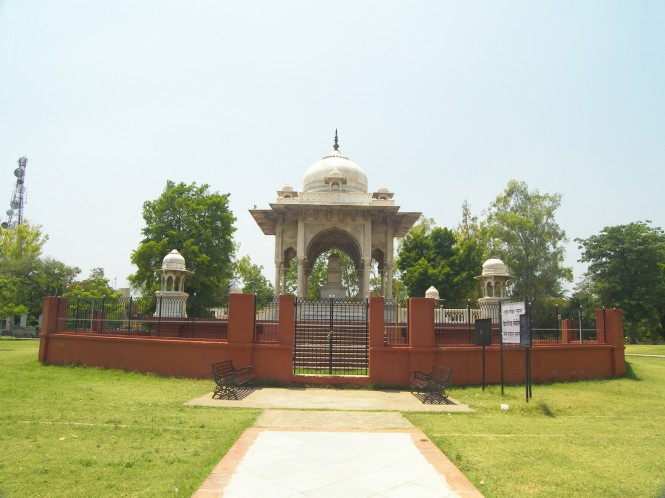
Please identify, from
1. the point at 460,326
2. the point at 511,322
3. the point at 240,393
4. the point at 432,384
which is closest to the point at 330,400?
the point at 240,393

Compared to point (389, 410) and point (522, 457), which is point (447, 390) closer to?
point (389, 410)

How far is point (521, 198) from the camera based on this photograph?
44.1 meters

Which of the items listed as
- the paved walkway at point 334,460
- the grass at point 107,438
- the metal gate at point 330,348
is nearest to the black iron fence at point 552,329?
the metal gate at point 330,348

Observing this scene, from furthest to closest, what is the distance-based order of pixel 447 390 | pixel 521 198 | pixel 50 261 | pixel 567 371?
pixel 50 261, pixel 521 198, pixel 567 371, pixel 447 390

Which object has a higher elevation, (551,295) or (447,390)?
(551,295)

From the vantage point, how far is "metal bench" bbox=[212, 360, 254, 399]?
38.3 ft

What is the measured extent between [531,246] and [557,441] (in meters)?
37.1

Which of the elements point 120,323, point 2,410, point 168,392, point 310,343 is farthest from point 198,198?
point 2,410

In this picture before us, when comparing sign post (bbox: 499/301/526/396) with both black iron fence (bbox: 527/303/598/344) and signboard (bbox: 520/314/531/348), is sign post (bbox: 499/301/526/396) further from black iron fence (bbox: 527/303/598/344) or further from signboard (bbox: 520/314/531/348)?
black iron fence (bbox: 527/303/598/344)

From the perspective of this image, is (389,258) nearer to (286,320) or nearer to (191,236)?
(286,320)

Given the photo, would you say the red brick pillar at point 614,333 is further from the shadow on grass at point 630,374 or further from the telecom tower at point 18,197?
the telecom tower at point 18,197

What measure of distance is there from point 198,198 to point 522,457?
103 feet

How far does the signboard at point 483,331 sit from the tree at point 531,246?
30399mm

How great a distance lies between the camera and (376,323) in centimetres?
1417
